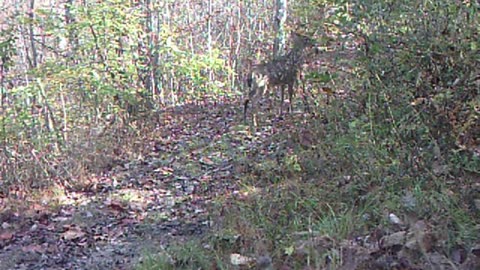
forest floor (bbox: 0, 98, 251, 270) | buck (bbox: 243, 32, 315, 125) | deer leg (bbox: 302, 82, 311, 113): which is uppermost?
buck (bbox: 243, 32, 315, 125)

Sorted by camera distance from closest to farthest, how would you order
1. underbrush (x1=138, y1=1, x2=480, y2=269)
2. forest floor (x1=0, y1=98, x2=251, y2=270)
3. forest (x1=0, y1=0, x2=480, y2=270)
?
underbrush (x1=138, y1=1, x2=480, y2=269)
forest (x1=0, y1=0, x2=480, y2=270)
forest floor (x1=0, y1=98, x2=251, y2=270)

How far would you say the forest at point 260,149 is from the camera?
13.7ft

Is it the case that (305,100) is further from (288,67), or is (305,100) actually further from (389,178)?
(389,178)

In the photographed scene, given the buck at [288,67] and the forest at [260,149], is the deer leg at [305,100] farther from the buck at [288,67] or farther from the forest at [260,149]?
the buck at [288,67]

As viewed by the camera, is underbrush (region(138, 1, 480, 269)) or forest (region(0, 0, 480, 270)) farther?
forest (region(0, 0, 480, 270))

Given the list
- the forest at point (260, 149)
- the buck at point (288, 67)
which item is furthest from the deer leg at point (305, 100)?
the buck at point (288, 67)

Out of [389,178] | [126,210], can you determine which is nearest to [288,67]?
[126,210]

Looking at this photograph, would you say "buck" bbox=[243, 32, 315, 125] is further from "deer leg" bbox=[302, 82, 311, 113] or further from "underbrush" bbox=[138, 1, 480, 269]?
"underbrush" bbox=[138, 1, 480, 269]

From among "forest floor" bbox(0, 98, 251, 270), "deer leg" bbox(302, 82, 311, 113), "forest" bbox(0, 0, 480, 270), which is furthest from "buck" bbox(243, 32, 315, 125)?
"forest floor" bbox(0, 98, 251, 270)

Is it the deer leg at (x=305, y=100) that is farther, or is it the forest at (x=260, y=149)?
the deer leg at (x=305, y=100)

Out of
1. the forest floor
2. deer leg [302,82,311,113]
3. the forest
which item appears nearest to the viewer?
the forest

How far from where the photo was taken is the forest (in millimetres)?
4184

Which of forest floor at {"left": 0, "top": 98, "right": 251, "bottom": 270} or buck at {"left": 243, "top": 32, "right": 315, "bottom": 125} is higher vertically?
buck at {"left": 243, "top": 32, "right": 315, "bottom": 125}

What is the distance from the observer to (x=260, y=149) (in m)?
7.55
